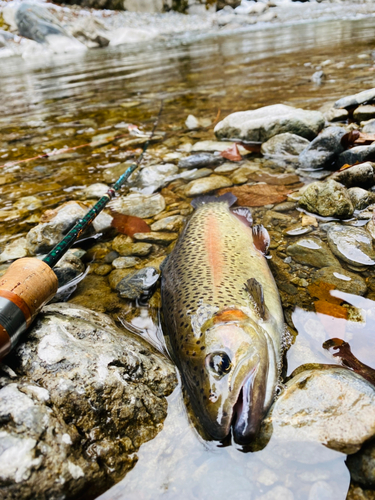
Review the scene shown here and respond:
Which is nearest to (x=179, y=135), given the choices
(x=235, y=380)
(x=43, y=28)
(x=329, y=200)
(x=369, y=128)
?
(x=369, y=128)

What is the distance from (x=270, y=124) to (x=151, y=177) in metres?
2.19

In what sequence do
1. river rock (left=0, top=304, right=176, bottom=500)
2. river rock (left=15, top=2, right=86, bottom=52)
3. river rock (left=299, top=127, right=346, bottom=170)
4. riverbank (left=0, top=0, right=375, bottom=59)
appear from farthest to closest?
river rock (left=15, top=2, right=86, bottom=52) → riverbank (left=0, top=0, right=375, bottom=59) → river rock (left=299, top=127, right=346, bottom=170) → river rock (left=0, top=304, right=176, bottom=500)

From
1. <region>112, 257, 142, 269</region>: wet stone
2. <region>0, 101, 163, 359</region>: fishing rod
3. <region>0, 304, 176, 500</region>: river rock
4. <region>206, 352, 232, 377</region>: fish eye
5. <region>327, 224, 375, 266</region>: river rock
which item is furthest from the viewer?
<region>112, 257, 142, 269</region>: wet stone

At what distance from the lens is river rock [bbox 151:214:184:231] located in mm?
3914

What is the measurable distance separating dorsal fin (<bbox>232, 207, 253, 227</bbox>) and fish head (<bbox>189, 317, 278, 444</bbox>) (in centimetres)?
172

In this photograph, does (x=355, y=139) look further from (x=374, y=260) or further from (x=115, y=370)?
(x=115, y=370)

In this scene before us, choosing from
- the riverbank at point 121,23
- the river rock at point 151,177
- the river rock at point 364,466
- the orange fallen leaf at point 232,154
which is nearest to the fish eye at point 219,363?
the river rock at point 364,466

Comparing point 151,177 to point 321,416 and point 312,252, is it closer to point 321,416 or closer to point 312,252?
point 312,252

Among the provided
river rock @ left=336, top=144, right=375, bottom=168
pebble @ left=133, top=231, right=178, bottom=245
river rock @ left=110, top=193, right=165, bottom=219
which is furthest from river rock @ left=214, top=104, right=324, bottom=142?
pebble @ left=133, top=231, right=178, bottom=245

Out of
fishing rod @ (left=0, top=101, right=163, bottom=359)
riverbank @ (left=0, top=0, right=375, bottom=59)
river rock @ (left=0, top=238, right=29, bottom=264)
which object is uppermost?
riverbank @ (left=0, top=0, right=375, bottom=59)

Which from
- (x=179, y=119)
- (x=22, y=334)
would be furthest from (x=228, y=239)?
(x=179, y=119)

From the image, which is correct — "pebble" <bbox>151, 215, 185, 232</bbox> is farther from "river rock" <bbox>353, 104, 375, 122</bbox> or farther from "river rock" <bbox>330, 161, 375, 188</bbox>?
"river rock" <bbox>353, 104, 375, 122</bbox>

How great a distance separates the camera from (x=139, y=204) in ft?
14.6

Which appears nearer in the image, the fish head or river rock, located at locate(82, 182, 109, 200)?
the fish head
